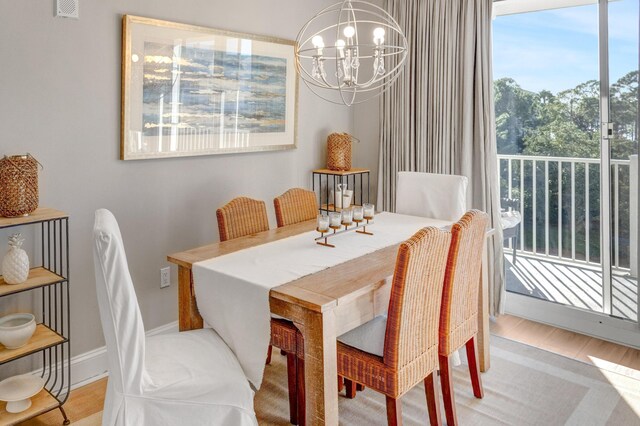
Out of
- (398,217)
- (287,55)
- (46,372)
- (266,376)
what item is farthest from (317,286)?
(287,55)

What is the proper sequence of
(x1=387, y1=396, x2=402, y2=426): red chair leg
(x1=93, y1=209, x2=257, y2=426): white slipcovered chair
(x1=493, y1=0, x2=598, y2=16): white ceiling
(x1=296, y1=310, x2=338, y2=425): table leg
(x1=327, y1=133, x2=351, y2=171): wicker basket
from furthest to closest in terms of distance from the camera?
(x1=327, y1=133, x2=351, y2=171): wicker basket
(x1=493, y1=0, x2=598, y2=16): white ceiling
(x1=387, y1=396, x2=402, y2=426): red chair leg
(x1=296, y1=310, x2=338, y2=425): table leg
(x1=93, y1=209, x2=257, y2=426): white slipcovered chair

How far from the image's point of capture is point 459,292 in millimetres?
2260

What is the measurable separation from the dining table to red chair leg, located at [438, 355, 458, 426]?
416mm

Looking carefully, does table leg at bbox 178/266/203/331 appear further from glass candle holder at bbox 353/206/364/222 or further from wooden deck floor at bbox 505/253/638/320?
wooden deck floor at bbox 505/253/638/320

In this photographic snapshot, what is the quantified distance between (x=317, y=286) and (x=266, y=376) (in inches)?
42.7

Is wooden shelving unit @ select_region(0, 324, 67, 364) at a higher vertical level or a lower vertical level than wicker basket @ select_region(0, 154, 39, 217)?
lower

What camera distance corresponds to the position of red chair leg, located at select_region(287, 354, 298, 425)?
2320 millimetres

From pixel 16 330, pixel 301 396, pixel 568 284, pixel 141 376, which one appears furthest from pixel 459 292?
pixel 16 330

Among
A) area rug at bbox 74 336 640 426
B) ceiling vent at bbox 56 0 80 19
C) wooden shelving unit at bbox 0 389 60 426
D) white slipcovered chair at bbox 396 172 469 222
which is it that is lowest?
area rug at bbox 74 336 640 426

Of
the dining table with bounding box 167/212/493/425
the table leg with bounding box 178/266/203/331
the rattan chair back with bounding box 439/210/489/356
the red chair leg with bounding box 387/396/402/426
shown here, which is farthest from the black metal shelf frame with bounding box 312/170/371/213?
the red chair leg with bounding box 387/396/402/426

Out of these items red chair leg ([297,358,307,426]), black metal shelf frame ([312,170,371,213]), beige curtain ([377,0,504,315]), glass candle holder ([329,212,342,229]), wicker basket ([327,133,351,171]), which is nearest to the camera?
red chair leg ([297,358,307,426])

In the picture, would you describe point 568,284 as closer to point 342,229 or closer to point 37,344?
point 342,229

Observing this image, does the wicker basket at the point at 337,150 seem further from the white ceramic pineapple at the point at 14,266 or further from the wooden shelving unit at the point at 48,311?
the white ceramic pineapple at the point at 14,266

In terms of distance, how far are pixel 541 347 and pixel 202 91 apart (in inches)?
108
